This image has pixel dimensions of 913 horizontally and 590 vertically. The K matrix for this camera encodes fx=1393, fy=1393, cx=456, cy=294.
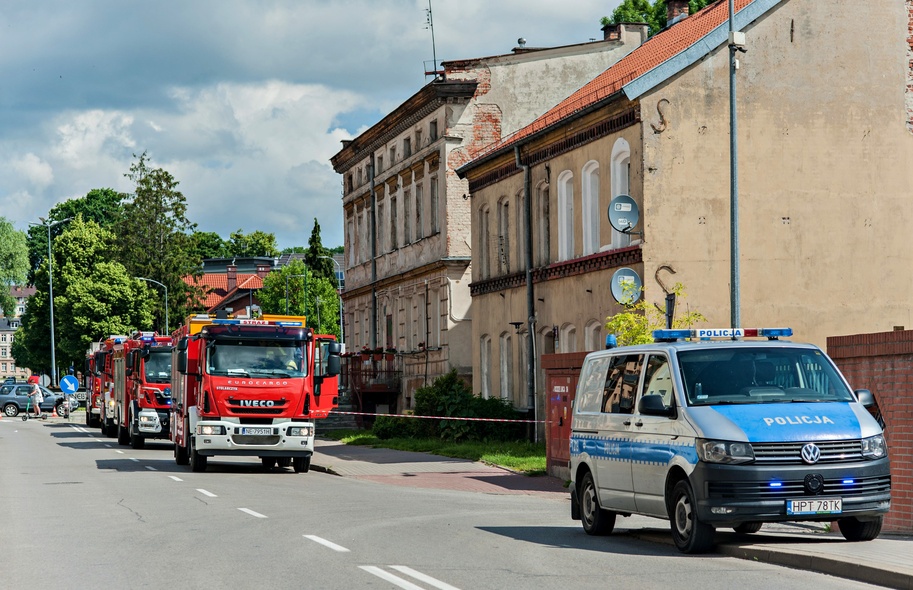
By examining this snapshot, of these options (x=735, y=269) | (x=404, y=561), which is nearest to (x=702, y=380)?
(x=404, y=561)

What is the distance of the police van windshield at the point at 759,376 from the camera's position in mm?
13039

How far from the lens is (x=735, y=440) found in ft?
40.4

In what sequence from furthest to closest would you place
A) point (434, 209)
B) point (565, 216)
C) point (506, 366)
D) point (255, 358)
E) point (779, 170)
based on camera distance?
point (434, 209)
point (506, 366)
point (565, 216)
point (779, 170)
point (255, 358)

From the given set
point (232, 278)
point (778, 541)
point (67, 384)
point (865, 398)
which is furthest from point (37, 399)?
point (865, 398)

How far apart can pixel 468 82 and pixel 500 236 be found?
9.08 m

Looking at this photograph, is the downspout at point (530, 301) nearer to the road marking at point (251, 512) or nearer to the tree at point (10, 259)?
the road marking at point (251, 512)

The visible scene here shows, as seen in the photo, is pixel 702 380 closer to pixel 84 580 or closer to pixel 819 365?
pixel 819 365

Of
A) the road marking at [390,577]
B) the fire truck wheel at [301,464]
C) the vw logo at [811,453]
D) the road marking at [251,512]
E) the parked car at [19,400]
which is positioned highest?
the vw logo at [811,453]

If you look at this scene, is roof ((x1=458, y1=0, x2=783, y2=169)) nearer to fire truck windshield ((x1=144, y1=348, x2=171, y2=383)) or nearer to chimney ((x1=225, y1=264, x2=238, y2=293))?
fire truck windshield ((x1=144, y1=348, x2=171, y2=383))

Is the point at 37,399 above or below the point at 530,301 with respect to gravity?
below

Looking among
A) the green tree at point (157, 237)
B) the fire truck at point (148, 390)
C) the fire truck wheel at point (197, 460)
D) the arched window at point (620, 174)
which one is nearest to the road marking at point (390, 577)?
the fire truck wheel at point (197, 460)

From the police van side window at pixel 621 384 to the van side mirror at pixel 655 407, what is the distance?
775 millimetres

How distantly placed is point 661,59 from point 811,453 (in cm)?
2172

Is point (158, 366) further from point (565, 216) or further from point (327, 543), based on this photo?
point (327, 543)
